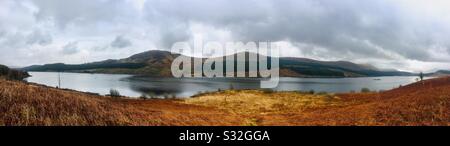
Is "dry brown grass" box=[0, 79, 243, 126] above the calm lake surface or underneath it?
above

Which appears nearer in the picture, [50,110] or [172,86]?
[50,110]

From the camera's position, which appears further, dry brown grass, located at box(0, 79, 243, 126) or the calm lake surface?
the calm lake surface

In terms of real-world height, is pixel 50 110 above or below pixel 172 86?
above

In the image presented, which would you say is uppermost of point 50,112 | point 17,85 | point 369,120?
point 17,85

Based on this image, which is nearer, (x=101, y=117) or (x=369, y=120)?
(x=101, y=117)

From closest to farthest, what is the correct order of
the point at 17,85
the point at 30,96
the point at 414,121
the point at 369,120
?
1. the point at 30,96
2. the point at 17,85
3. the point at 414,121
4. the point at 369,120

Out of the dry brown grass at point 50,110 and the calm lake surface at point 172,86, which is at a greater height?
the dry brown grass at point 50,110

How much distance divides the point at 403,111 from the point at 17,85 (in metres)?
16.7

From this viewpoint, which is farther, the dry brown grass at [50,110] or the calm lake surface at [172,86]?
the calm lake surface at [172,86]
